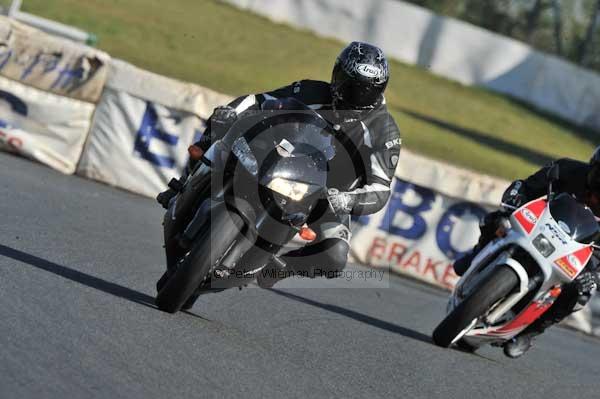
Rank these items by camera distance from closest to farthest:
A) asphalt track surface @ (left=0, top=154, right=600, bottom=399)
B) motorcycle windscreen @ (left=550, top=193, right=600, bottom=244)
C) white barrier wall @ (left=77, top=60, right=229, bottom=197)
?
asphalt track surface @ (left=0, top=154, right=600, bottom=399) < motorcycle windscreen @ (left=550, top=193, right=600, bottom=244) < white barrier wall @ (left=77, top=60, right=229, bottom=197)

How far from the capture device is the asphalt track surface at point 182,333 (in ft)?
16.9

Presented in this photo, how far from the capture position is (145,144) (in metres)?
11.7

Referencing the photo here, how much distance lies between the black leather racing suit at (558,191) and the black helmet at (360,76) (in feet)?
5.36

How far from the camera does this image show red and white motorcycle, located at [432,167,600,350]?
7.54 metres

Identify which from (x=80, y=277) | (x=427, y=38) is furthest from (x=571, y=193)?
(x=427, y=38)

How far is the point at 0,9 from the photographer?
19.9 meters

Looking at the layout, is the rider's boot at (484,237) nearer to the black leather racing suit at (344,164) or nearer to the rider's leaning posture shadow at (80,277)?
the black leather racing suit at (344,164)

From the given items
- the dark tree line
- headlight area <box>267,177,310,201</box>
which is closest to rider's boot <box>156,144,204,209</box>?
headlight area <box>267,177,310,201</box>

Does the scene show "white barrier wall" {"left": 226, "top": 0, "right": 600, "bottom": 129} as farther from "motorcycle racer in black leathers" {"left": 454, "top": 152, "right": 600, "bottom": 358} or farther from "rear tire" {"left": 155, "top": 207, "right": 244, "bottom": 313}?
"rear tire" {"left": 155, "top": 207, "right": 244, "bottom": 313}

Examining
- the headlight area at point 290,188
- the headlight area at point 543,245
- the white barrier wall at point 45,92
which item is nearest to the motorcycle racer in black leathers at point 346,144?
the headlight area at point 290,188

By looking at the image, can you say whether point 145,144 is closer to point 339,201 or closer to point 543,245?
point 543,245

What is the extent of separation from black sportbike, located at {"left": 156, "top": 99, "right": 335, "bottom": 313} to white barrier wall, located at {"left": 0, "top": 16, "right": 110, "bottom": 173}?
5358 mm

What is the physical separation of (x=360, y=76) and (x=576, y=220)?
1947mm

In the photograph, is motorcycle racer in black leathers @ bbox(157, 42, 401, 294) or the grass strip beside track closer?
motorcycle racer in black leathers @ bbox(157, 42, 401, 294)
